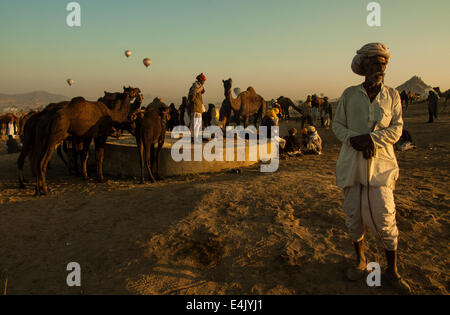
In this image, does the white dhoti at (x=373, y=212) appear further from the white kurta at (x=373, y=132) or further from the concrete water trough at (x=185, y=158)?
the concrete water trough at (x=185, y=158)

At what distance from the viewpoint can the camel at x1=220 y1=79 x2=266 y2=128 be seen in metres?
10.4

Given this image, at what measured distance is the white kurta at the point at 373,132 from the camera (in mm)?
2633

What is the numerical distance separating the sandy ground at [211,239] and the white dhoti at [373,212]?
491 mm

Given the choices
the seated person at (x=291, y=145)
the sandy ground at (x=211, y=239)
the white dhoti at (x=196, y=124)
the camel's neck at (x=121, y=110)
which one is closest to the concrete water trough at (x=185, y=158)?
the white dhoti at (x=196, y=124)

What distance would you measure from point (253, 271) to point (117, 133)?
617cm

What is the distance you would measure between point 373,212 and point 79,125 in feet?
20.3

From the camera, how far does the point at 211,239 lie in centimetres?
376

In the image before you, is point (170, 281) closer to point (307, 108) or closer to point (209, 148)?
point (209, 148)

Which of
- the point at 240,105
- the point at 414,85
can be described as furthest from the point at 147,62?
the point at 414,85

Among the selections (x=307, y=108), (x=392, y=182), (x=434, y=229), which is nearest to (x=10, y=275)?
(x=392, y=182)

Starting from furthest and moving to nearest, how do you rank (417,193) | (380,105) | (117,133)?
(117,133) → (417,193) → (380,105)

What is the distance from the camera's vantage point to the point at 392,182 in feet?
8.78

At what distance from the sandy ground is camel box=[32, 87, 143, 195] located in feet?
2.71

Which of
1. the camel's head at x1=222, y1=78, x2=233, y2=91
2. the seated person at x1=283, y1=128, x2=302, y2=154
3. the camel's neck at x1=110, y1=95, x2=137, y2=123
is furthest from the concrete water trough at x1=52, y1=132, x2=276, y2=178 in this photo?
the camel's head at x1=222, y1=78, x2=233, y2=91
